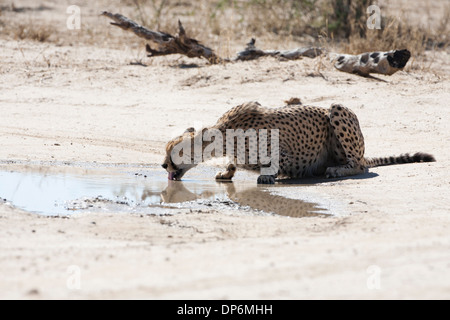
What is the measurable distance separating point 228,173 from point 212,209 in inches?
63.3

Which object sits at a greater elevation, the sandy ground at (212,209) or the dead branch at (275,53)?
the dead branch at (275,53)

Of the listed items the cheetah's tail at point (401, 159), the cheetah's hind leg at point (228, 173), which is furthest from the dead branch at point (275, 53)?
the cheetah's hind leg at point (228, 173)

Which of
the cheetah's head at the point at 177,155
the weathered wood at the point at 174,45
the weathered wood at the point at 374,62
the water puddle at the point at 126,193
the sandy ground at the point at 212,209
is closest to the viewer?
the sandy ground at the point at 212,209

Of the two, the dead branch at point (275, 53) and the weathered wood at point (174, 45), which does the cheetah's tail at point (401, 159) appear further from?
the weathered wood at point (174, 45)

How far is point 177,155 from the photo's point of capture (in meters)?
7.34

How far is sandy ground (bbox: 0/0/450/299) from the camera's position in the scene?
376cm

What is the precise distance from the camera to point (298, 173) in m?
7.82

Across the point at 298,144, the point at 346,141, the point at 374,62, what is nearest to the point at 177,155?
the point at 298,144

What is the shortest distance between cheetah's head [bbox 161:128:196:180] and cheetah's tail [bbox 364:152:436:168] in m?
1.92

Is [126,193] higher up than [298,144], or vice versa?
[298,144]

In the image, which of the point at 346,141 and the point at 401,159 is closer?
the point at 346,141

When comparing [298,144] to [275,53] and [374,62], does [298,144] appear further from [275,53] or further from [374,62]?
[275,53]

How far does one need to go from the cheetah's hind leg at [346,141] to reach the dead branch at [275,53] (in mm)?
4526

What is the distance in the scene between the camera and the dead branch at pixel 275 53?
40.2 feet
